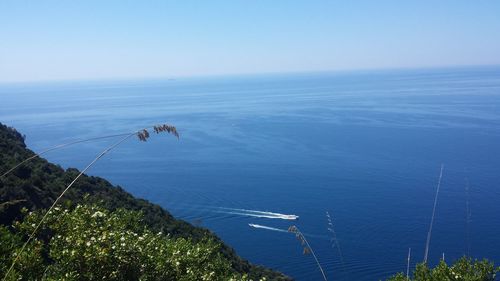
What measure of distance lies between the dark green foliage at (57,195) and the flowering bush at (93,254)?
16.8 ft

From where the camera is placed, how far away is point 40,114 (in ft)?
279

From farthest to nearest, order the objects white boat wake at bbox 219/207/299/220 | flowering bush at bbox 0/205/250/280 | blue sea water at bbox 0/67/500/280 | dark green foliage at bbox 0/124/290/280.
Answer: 1. white boat wake at bbox 219/207/299/220
2. blue sea water at bbox 0/67/500/280
3. dark green foliage at bbox 0/124/290/280
4. flowering bush at bbox 0/205/250/280

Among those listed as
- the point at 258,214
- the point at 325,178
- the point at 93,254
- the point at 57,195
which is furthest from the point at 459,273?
the point at 325,178

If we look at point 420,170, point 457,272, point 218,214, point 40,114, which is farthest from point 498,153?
point 40,114

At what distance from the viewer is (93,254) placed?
392cm

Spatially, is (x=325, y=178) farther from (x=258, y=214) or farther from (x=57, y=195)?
(x=57, y=195)

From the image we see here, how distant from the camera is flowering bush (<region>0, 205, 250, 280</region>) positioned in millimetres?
3877

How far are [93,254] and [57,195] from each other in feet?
35.5

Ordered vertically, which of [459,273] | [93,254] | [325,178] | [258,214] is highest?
[93,254]

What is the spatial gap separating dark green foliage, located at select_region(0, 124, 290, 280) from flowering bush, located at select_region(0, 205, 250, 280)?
16.8ft

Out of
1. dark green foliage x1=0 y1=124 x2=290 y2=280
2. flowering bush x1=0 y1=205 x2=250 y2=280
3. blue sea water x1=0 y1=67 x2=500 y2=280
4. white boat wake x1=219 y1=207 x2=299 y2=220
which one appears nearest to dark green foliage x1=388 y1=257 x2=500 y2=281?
blue sea water x1=0 y1=67 x2=500 y2=280

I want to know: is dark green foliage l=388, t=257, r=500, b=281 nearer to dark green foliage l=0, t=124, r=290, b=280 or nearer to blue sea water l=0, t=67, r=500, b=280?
blue sea water l=0, t=67, r=500, b=280

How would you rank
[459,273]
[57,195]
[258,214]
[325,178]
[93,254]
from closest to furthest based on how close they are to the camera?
1. [93,254]
2. [459,273]
3. [57,195]
4. [258,214]
5. [325,178]

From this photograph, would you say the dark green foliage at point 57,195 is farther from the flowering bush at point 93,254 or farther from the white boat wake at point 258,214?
the white boat wake at point 258,214
